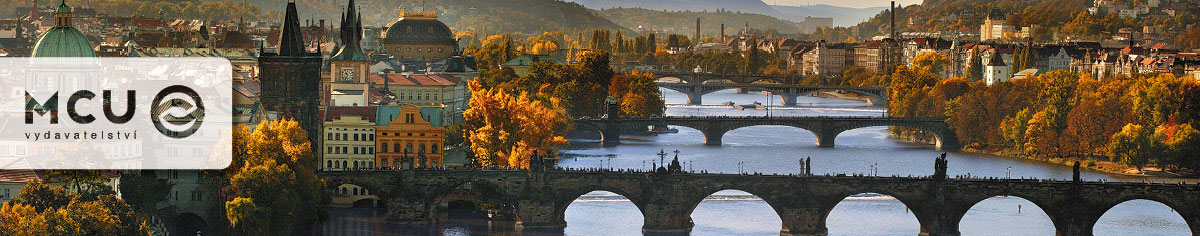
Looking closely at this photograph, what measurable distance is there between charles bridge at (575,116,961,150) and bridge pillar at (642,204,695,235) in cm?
4694

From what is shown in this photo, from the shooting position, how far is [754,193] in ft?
267

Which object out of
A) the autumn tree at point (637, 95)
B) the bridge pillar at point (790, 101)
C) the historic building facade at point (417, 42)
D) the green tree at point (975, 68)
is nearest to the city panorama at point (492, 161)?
the autumn tree at point (637, 95)

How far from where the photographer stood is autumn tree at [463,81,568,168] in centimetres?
9325

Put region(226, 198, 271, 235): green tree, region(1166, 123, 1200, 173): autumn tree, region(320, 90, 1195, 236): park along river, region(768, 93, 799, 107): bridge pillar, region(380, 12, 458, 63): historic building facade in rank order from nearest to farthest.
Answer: region(226, 198, 271, 235): green tree
region(320, 90, 1195, 236): park along river
region(1166, 123, 1200, 173): autumn tree
region(380, 12, 458, 63): historic building facade
region(768, 93, 799, 107): bridge pillar

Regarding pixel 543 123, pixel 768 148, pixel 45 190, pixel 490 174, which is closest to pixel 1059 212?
pixel 490 174

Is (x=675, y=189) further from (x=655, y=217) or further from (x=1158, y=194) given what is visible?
(x=1158, y=194)

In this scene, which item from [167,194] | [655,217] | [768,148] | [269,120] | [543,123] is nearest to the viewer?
[167,194]

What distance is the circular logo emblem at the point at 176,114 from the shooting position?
7869cm

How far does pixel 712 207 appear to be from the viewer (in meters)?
89.1

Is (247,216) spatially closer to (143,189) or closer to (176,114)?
(143,189)

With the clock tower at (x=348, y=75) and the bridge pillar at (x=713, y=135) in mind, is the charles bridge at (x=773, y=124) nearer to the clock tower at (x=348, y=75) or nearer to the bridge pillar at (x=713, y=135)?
the bridge pillar at (x=713, y=135)

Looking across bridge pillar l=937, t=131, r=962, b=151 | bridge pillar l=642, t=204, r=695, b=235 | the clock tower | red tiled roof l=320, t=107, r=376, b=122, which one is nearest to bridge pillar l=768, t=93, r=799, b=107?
bridge pillar l=937, t=131, r=962, b=151

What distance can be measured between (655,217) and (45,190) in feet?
73.7

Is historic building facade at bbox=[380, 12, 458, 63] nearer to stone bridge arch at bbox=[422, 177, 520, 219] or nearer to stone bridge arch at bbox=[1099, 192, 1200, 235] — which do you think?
stone bridge arch at bbox=[422, 177, 520, 219]
